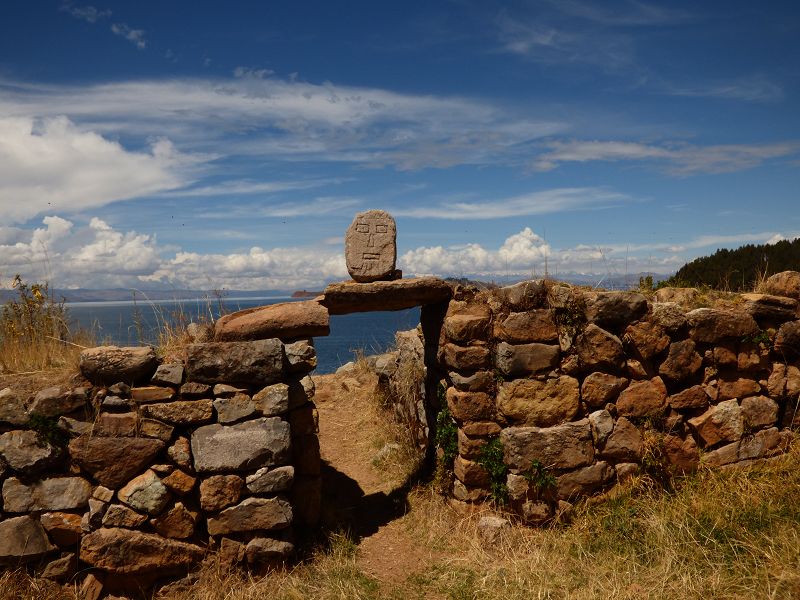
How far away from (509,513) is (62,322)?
Answer: 16.3 feet

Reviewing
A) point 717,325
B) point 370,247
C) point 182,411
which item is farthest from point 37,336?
point 717,325

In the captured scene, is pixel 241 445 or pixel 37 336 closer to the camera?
pixel 241 445

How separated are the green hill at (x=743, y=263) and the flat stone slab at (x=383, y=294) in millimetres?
4903

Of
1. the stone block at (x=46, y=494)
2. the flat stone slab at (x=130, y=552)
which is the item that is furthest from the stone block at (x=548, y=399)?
the stone block at (x=46, y=494)

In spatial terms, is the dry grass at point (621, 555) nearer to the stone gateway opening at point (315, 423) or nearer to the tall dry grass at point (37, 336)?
the stone gateway opening at point (315, 423)

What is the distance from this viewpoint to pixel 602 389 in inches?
232

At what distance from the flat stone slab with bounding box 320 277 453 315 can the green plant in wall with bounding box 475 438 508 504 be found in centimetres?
171

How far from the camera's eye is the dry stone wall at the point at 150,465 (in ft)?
16.7

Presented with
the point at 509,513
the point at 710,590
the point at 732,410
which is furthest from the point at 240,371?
the point at 732,410

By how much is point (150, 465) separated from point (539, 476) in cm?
354

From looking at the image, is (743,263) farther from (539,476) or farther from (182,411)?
(182,411)

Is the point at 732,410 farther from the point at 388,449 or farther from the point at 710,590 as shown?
the point at 388,449

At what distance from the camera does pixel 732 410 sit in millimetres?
6098

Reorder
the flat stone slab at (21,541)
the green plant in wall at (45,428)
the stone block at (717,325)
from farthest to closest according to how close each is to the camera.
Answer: the stone block at (717,325), the green plant in wall at (45,428), the flat stone slab at (21,541)
